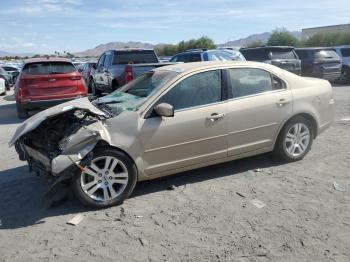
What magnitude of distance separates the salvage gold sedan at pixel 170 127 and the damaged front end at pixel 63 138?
11 millimetres

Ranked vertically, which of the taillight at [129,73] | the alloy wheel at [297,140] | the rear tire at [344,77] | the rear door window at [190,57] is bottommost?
the rear tire at [344,77]

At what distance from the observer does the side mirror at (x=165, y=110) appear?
197 inches

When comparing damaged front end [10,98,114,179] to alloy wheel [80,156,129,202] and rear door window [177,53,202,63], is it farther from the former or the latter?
rear door window [177,53,202,63]

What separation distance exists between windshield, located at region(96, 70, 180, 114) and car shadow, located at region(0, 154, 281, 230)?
1.09 meters

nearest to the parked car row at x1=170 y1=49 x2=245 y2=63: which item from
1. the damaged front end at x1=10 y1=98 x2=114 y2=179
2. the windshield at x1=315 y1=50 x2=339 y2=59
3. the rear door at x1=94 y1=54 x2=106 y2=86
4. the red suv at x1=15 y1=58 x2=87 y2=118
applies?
the rear door at x1=94 y1=54 x2=106 y2=86

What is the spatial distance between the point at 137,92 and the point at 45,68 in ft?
21.1

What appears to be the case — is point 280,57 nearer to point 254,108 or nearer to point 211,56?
point 211,56

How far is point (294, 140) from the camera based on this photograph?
A: 20.5ft

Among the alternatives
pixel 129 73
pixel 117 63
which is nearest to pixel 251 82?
pixel 129 73

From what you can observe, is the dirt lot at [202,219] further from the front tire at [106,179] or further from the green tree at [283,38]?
the green tree at [283,38]

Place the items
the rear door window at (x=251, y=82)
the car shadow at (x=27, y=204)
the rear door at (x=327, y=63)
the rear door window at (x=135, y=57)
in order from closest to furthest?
1. the car shadow at (x=27, y=204)
2. the rear door window at (x=251, y=82)
3. the rear door window at (x=135, y=57)
4. the rear door at (x=327, y=63)

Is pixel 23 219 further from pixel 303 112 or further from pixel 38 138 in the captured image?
pixel 303 112

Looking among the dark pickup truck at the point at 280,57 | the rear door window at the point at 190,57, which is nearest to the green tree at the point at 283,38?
the dark pickup truck at the point at 280,57

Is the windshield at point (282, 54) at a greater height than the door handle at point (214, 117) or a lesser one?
greater
